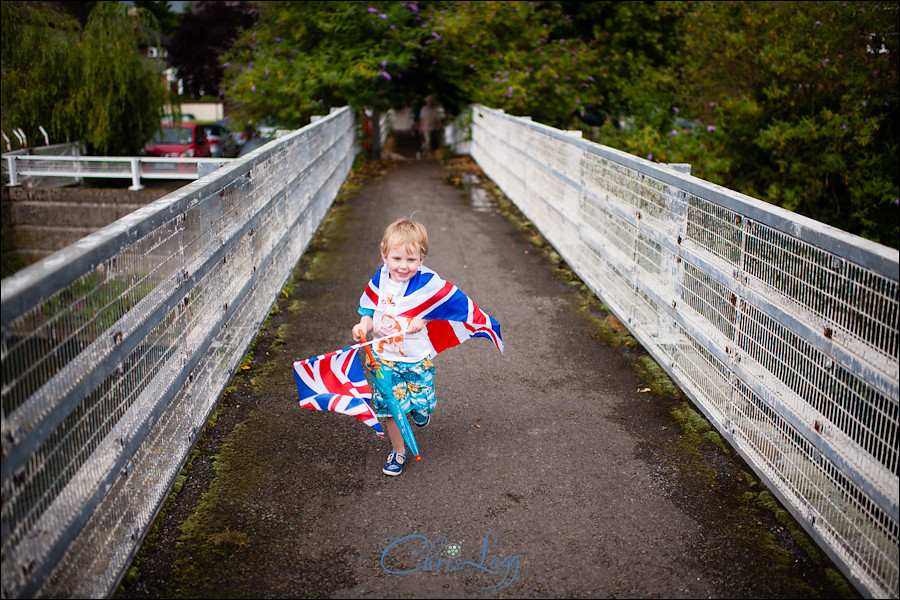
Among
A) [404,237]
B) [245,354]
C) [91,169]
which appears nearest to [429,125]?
[91,169]

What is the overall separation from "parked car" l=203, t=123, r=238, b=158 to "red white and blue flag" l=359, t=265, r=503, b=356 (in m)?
20.1

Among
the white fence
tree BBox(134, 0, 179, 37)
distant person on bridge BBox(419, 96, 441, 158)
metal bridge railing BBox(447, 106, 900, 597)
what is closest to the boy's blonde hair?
metal bridge railing BBox(447, 106, 900, 597)

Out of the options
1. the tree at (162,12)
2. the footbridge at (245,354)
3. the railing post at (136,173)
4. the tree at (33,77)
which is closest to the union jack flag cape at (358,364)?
the footbridge at (245,354)

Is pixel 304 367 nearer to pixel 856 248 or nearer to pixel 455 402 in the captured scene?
pixel 455 402

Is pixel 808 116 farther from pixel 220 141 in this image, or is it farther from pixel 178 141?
pixel 220 141

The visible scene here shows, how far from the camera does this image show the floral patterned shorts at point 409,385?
415 cm

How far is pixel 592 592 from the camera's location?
308cm

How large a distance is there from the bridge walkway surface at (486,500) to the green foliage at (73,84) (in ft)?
65.3

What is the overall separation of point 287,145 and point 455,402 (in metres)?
3.75

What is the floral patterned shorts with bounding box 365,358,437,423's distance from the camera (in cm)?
415

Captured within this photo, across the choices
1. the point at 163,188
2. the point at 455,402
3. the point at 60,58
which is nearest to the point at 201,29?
the point at 60,58

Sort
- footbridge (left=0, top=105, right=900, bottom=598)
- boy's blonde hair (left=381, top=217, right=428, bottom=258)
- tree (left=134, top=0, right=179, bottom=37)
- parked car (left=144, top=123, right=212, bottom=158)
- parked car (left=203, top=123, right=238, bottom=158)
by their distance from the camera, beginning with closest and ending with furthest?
footbridge (left=0, top=105, right=900, bottom=598)
boy's blonde hair (left=381, top=217, right=428, bottom=258)
parked car (left=144, top=123, right=212, bottom=158)
parked car (left=203, top=123, right=238, bottom=158)
tree (left=134, top=0, right=179, bottom=37)

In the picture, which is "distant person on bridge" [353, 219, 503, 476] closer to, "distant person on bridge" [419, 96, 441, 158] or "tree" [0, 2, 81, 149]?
"distant person on bridge" [419, 96, 441, 158]

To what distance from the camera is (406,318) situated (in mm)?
4094
